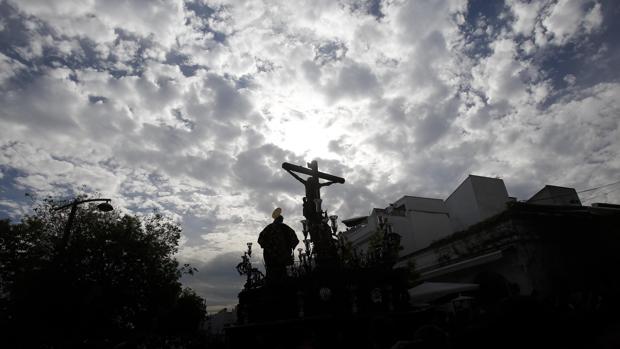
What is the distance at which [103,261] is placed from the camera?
17328mm

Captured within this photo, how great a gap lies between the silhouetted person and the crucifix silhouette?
889 mm

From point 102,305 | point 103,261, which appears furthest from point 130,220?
point 102,305

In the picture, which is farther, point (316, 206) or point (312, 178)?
point (312, 178)

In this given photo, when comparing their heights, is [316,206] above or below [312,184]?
below

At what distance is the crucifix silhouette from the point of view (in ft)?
33.9

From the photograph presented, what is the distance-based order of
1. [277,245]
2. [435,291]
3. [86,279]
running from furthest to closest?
[86,279] → [277,245] → [435,291]

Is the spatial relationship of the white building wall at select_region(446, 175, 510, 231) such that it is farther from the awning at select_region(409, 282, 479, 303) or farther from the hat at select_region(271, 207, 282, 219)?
the hat at select_region(271, 207, 282, 219)

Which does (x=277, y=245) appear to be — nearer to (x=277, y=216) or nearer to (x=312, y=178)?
(x=277, y=216)

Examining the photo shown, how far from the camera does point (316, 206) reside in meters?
11.2

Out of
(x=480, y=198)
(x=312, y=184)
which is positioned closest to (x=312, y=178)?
(x=312, y=184)

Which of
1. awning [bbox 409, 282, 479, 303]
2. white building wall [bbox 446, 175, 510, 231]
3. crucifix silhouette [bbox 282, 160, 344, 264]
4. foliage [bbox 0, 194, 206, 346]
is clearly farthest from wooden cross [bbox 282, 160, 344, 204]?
white building wall [bbox 446, 175, 510, 231]

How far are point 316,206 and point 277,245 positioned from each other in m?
1.85

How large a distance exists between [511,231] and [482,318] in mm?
11198

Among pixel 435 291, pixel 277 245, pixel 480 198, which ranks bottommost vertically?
pixel 435 291
